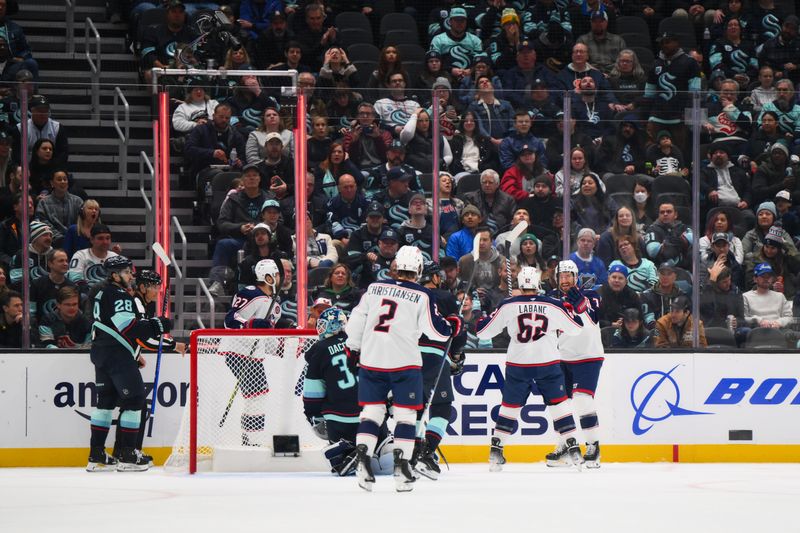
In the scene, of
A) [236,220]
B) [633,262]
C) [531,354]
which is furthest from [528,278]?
[236,220]

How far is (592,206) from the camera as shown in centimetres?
1011

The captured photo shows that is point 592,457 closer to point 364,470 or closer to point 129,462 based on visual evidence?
point 364,470

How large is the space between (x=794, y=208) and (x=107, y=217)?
5.23m

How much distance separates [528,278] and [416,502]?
2.63 meters

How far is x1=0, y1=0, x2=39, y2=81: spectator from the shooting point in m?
12.0

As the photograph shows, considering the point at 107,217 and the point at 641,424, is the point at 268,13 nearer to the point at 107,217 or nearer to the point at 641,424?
the point at 107,217

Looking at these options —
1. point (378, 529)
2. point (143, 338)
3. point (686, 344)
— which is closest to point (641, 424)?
point (686, 344)

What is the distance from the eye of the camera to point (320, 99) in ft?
32.8

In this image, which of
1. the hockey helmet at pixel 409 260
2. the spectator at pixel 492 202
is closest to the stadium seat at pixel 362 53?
the spectator at pixel 492 202

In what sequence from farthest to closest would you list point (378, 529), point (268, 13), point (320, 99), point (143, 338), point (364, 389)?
point (268, 13) → point (320, 99) → point (143, 338) → point (364, 389) → point (378, 529)

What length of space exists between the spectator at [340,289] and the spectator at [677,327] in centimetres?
230

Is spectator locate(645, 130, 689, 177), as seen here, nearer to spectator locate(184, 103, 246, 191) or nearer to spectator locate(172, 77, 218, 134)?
spectator locate(184, 103, 246, 191)

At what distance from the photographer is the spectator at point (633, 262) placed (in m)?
10.1

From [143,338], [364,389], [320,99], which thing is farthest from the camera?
[320,99]
